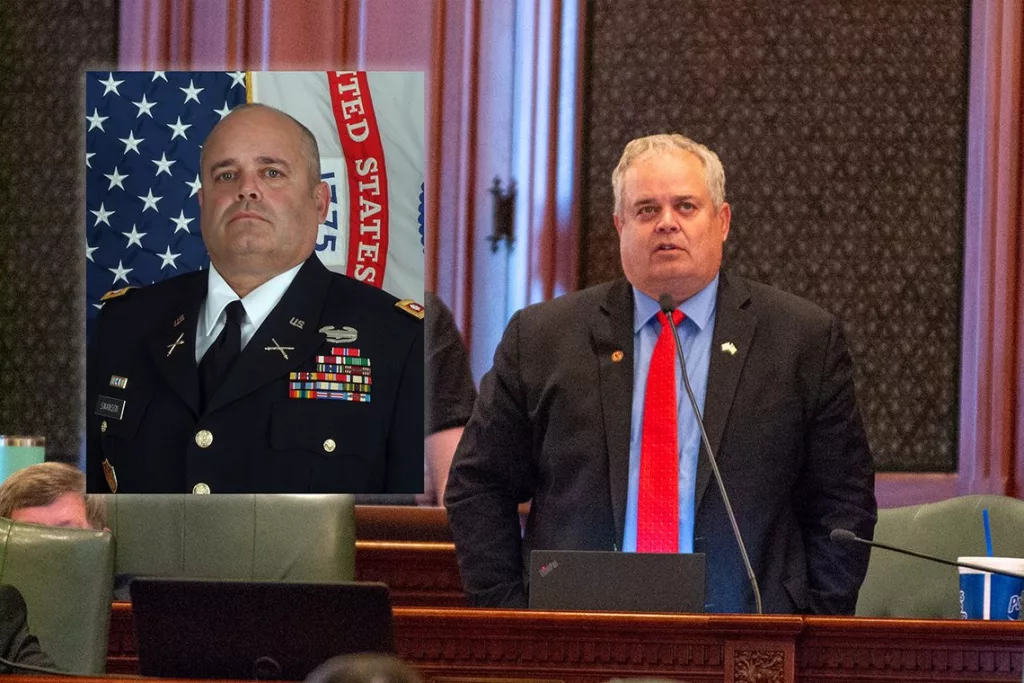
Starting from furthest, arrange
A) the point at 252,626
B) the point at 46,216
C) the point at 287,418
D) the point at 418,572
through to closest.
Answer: the point at 46,216, the point at 418,572, the point at 287,418, the point at 252,626

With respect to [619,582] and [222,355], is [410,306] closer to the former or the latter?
[222,355]

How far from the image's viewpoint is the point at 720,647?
233cm

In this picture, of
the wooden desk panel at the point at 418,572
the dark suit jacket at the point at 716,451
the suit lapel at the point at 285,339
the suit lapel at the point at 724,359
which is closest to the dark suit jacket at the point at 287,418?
the suit lapel at the point at 285,339

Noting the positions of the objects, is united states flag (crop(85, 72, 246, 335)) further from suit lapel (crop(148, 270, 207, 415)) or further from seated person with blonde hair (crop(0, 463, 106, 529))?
seated person with blonde hair (crop(0, 463, 106, 529))

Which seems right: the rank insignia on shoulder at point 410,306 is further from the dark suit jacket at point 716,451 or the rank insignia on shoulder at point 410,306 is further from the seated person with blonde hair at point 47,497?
the seated person with blonde hair at point 47,497

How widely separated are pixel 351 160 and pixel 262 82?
0.21 meters

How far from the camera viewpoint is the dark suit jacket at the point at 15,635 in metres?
2.21

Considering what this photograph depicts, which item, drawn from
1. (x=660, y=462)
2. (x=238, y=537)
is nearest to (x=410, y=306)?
(x=660, y=462)

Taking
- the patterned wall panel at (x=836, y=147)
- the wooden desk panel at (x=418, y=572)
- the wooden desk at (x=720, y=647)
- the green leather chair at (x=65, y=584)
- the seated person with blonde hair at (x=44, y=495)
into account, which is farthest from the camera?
the patterned wall panel at (x=836, y=147)

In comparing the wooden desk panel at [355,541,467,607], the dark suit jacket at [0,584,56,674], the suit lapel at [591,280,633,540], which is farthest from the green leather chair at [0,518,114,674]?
the wooden desk panel at [355,541,467,607]

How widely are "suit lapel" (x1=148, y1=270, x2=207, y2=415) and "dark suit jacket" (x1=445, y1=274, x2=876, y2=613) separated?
0.64 m

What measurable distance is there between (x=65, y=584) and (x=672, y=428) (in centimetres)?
111

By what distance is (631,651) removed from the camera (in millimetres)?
2342

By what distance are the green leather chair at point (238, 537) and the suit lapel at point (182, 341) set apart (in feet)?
2.66
